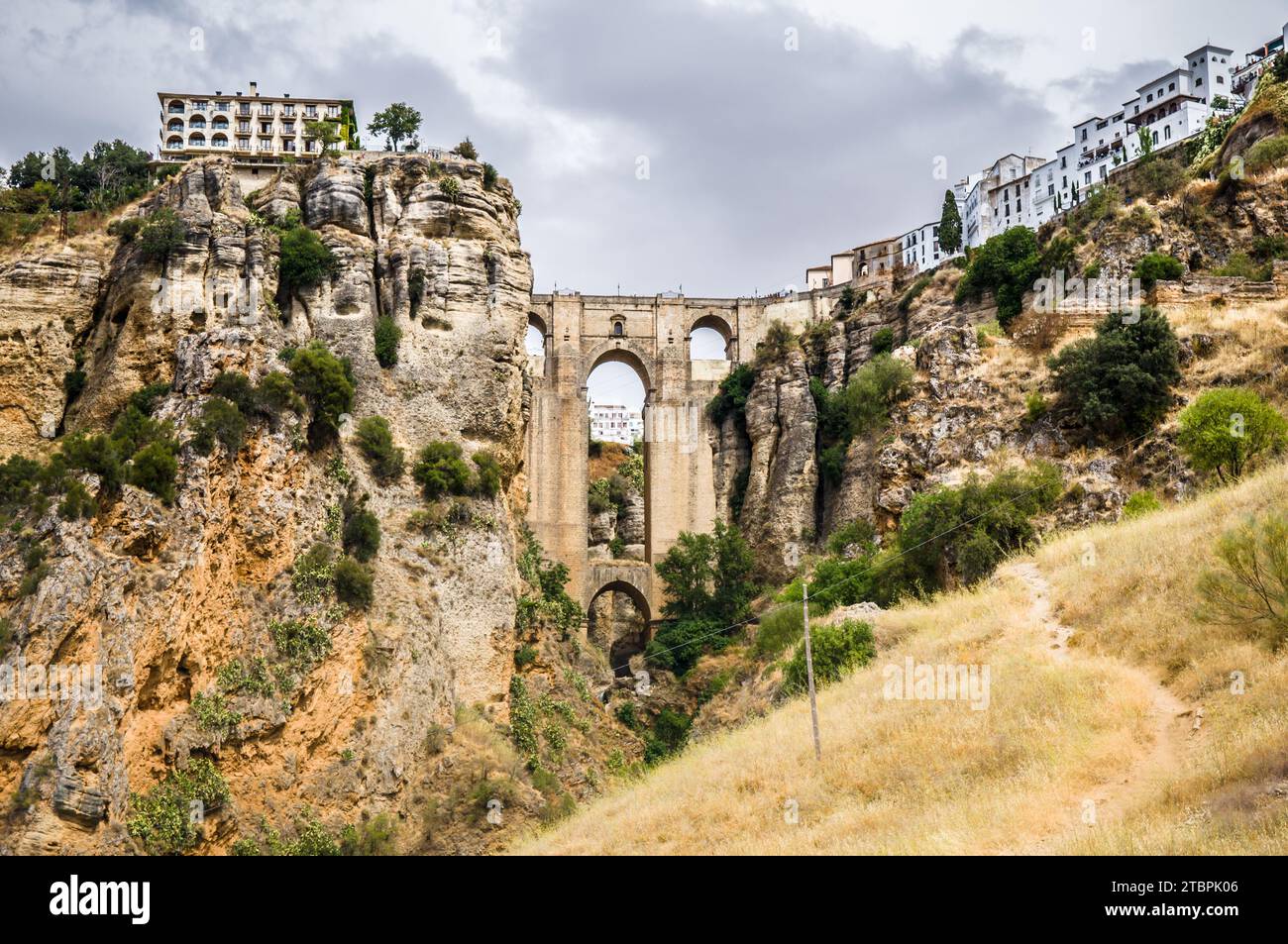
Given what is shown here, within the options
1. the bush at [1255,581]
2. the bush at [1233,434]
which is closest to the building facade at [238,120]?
the bush at [1233,434]

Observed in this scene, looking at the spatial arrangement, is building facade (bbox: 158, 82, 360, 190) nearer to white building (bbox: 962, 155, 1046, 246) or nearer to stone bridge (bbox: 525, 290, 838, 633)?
stone bridge (bbox: 525, 290, 838, 633)

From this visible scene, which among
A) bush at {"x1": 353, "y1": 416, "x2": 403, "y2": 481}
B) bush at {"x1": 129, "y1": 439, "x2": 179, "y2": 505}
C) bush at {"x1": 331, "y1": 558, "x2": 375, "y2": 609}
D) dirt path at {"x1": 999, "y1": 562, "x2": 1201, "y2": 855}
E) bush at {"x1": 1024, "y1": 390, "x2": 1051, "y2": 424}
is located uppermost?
bush at {"x1": 1024, "y1": 390, "x2": 1051, "y2": 424}

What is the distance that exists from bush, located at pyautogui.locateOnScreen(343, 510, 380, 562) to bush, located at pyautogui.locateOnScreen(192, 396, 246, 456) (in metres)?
4.71

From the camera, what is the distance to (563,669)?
135 feet

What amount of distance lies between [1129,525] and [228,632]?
806 inches

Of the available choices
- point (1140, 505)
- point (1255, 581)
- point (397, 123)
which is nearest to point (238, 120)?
point (397, 123)

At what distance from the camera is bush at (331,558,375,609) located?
32.1 m

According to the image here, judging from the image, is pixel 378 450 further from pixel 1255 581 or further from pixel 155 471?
pixel 1255 581

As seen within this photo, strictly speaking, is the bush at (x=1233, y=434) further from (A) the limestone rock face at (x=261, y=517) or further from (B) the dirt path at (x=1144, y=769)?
(A) the limestone rock face at (x=261, y=517)

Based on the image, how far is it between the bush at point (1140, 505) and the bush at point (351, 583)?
19.2 meters

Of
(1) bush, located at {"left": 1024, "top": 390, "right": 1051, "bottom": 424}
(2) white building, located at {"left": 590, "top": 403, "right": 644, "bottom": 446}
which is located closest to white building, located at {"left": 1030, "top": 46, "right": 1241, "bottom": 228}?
(1) bush, located at {"left": 1024, "top": 390, "right": 1051, "bottom": 424}

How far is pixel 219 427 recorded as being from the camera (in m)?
30.1

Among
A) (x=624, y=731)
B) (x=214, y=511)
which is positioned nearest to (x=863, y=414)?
(x=624, y=731)
